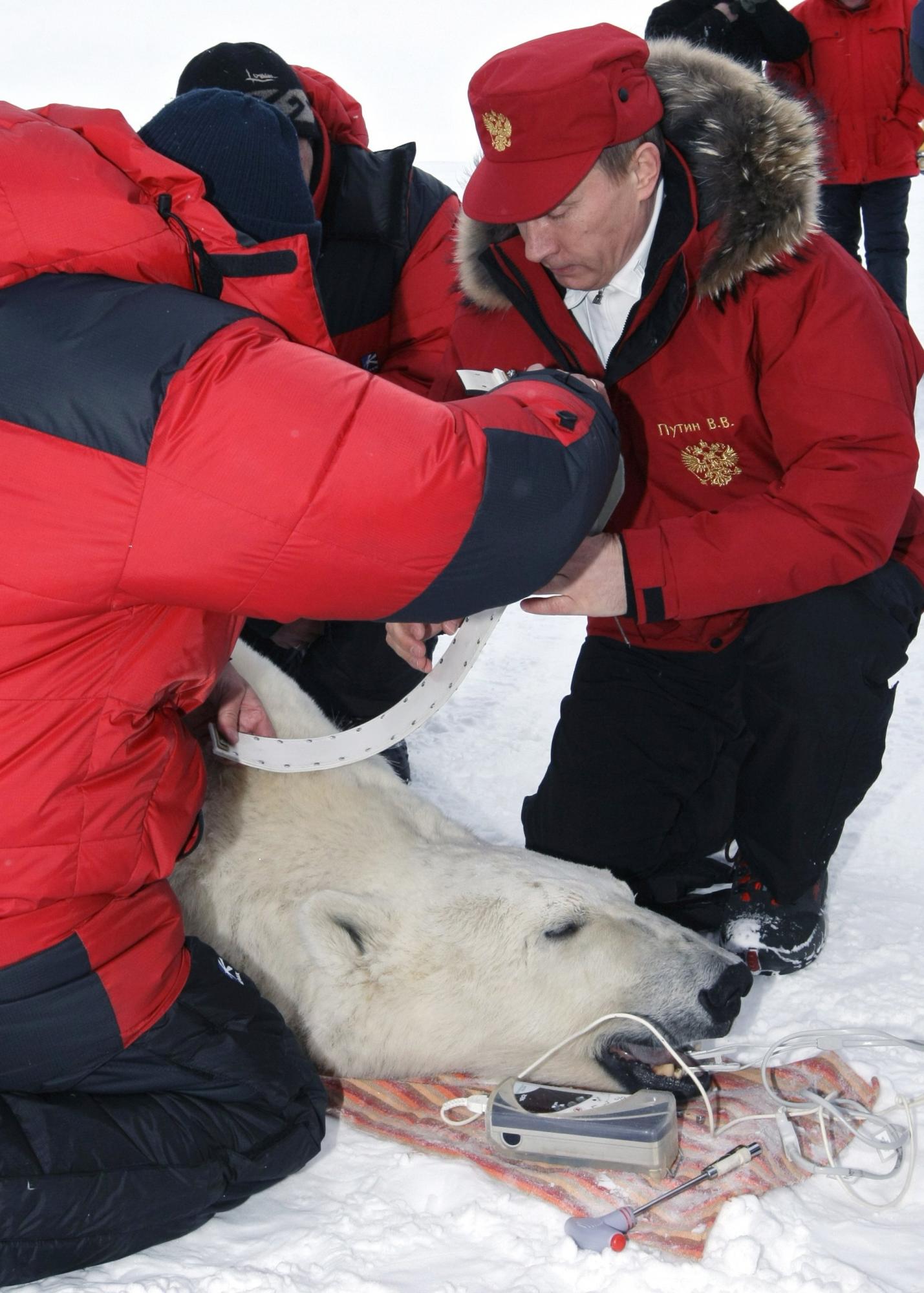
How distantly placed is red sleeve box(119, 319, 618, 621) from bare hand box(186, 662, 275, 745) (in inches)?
25.5

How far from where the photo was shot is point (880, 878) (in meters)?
3.05

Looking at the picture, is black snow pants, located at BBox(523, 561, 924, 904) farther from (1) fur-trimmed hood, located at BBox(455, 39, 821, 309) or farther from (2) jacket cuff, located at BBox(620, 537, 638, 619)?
(1) fur-trimmed hood, located at BBox(455, 39, 821, 309)

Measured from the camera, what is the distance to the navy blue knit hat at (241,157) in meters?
1.86

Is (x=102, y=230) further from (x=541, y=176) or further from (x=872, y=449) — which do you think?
(x=872, y=449)

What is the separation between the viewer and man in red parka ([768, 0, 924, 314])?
554cm

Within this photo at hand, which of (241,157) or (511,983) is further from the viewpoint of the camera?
(511,983)

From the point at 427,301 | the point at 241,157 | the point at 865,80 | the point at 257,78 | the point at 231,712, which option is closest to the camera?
the point at 241,157

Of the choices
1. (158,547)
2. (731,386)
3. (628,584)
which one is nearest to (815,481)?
(731,386)

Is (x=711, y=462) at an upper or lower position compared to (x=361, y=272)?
lower

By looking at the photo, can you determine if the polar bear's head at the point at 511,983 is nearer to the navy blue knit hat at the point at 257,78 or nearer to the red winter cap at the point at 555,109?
the red winter cap at the point at 555,109

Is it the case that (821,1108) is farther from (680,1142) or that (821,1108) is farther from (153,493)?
(153,493)

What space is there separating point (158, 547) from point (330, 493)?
0.81 ft

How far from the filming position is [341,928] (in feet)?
7.29

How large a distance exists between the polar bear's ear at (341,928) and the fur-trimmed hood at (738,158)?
4.55 ft
